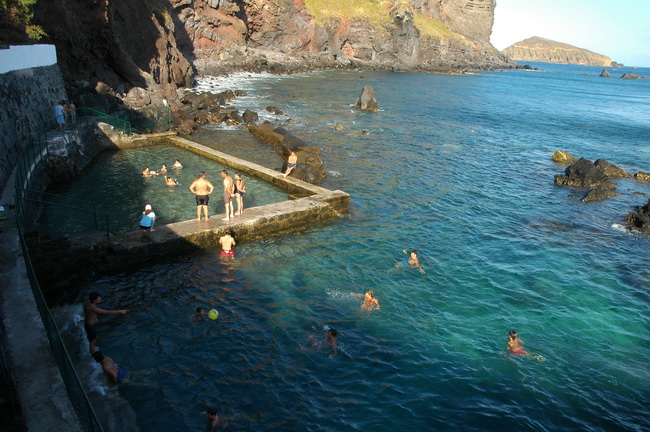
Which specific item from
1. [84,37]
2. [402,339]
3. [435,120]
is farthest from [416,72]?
[402,339]

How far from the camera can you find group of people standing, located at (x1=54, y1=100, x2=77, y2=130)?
22031mm

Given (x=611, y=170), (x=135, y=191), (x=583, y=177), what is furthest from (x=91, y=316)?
(x=611, y=170)

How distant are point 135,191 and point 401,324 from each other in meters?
13.7

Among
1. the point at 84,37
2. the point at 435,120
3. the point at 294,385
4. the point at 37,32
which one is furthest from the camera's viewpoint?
the point at 435,120

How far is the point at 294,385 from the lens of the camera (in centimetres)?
983

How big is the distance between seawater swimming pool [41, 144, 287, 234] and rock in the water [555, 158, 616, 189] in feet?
61.4

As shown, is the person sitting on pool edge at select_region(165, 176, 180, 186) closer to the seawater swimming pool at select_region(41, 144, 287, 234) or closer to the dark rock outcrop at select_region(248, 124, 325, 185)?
the seawater swimming pool at select_region(41, 144, 287, 234)

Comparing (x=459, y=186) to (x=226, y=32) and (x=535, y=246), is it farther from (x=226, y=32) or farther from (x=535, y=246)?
(x=226, y=32)

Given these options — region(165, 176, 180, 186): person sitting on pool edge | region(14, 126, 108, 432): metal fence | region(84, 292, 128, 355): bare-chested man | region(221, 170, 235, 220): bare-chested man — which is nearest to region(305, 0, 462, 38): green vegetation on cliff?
region(165, 176, 180, 186): person sitting on pool edge

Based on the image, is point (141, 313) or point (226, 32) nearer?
point (141, 313)

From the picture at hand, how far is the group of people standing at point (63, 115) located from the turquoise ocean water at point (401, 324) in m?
13.0

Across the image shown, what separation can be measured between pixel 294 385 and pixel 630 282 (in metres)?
13.2

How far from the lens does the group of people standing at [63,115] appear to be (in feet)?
72.3

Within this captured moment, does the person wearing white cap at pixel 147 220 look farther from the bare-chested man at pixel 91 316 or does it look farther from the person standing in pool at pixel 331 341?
the person standing in pool at pixel 331 341
